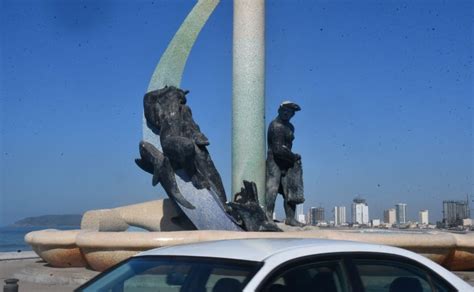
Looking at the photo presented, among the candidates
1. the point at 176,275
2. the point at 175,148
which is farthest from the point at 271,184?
the point at 176,275

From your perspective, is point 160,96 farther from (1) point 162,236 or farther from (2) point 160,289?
(2) point 160,289

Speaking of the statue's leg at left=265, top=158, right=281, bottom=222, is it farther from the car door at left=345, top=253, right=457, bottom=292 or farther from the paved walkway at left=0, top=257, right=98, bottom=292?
the car door at left=345, top=253, right=457, bottom=292

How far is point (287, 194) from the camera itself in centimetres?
1455

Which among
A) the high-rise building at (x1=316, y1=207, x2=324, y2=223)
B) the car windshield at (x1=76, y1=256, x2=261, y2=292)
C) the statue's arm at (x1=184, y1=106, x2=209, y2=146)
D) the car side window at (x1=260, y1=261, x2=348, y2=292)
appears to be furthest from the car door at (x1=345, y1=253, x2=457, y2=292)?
the high-rise building at (x1=316, y1=207, x2=324, y2=223)

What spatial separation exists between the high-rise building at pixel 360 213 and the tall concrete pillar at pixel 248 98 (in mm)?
28764

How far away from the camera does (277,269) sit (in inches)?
140

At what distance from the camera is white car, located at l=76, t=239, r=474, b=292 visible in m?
3.57

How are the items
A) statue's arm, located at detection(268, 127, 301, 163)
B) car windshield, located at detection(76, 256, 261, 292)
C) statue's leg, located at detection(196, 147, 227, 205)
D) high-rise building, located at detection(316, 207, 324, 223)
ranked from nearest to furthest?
car windshield, located at detection(76, 256, 261, 292) → statue's leg, located at detection(196, 147, 227, 205) → statue's arm, located at detection(268, 127, 301, 163) → high-rise building, located at detection(316, 207, 324, 223)

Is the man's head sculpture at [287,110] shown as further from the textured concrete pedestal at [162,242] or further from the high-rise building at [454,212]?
the high-rise building at [454,212]

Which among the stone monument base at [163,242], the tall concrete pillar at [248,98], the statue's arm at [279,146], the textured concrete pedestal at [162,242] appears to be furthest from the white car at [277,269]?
the statue's arm at [279,146]

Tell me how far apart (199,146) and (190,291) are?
32.9 ft

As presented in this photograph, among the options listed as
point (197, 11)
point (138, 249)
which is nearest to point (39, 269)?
point (138, 249)

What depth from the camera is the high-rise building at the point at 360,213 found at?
4241 centimetres

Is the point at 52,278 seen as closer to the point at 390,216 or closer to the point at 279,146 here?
the point at 279,146
